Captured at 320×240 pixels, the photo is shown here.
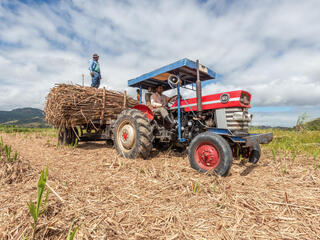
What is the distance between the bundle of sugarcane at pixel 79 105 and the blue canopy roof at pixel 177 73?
85 centimetres

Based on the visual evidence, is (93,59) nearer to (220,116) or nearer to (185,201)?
(220,116)

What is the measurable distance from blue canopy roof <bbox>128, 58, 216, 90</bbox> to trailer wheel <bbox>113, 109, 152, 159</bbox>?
1.05 meters

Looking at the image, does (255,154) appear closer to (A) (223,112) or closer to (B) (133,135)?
(A) (223,112)

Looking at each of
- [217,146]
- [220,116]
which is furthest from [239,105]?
[217,146]

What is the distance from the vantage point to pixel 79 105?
5.43m

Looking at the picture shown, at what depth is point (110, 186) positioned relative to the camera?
2.71 metres

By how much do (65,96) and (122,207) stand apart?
4145 mm

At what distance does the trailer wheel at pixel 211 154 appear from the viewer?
3.12 m

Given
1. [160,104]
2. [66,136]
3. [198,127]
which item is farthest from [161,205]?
[66,136]

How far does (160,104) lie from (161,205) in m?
3.36

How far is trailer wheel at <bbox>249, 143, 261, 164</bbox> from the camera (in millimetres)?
4074

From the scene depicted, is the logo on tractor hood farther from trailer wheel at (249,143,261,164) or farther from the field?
the field

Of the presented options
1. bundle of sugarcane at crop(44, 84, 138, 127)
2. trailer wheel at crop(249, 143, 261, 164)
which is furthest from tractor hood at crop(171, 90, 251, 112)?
Result: bundle of sugarcane at crop(44, 84, 138, 127)

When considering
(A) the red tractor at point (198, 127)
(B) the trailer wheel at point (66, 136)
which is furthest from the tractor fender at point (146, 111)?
(B) the trailer wheel at point (66, 136)
